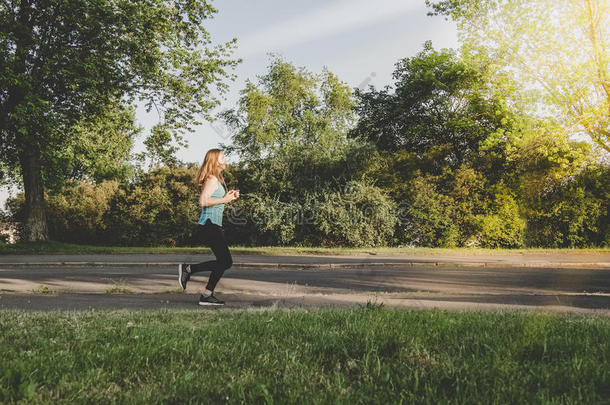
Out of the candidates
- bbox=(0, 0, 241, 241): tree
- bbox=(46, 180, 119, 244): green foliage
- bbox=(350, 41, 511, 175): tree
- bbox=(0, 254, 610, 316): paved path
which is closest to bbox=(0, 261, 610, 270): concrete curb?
bbox=(0, 254, 610, 316): paved path

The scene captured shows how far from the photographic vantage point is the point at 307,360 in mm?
3061

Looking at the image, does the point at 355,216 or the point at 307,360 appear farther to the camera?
the point at 355,216

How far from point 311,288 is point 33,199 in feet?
47.4

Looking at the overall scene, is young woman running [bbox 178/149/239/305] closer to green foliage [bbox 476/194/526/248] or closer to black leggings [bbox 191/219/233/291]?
black leggings [bbox 191/219/233/291]

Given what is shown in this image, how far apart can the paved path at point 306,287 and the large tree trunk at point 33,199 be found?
215 inches

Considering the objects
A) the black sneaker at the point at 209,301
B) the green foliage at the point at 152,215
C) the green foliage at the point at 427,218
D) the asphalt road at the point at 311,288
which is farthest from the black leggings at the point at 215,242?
the green foliage at the point at 152,215

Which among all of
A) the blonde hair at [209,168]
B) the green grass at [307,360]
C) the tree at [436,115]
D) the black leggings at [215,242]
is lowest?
the green grass at [307,360]

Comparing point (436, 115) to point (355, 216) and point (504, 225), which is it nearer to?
point (504, 225)

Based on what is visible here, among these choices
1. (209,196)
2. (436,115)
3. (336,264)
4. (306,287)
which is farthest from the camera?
(436,115)

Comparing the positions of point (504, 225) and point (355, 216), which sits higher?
point (355, 216)

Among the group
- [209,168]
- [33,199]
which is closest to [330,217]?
[33,199]

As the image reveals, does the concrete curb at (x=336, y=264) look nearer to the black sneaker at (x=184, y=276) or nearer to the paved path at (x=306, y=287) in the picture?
the paved path at (x=306, y=287)

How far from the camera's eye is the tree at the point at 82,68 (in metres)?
14.4

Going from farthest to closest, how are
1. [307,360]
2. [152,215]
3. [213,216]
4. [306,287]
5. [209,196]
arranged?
1. [152,215]
2. [306,287]
3. [213,216]
4. [209,196]
5. [307,360]
